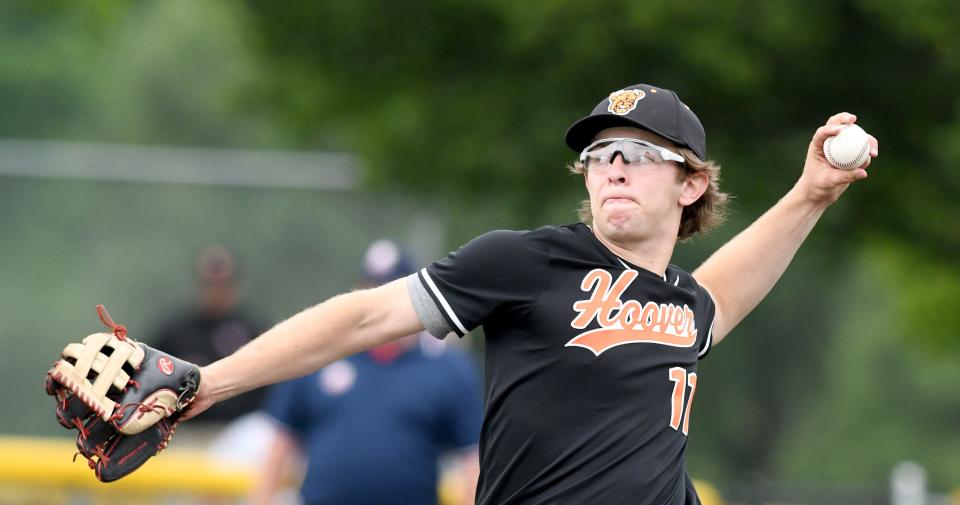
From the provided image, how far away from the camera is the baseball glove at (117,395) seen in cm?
410

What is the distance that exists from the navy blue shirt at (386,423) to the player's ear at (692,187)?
3.11 m

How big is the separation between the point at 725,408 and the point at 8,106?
12.1 metres

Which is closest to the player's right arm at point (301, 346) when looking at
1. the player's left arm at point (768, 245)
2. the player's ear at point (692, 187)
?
the player's ear at point (692, 187)

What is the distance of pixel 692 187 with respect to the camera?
483 centimetres

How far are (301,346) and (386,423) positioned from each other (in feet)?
11.4

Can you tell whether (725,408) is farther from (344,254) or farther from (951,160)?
(951,160)

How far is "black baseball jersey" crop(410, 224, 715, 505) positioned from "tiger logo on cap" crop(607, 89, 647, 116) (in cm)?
39

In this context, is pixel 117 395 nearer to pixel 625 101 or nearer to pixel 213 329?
pixel 625 101

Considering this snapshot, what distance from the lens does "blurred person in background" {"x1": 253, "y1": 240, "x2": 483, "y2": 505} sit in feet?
24.9

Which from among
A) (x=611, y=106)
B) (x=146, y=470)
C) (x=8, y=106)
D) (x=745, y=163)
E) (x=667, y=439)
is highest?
(x=8, y=106)

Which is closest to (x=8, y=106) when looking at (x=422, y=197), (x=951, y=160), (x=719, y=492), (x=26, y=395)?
(x=26, y=395)

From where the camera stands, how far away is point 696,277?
5.12 meters

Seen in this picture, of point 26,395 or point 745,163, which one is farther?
point 26,395

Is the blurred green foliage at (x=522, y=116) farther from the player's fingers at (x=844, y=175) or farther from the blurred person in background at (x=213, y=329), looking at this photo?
the player's fingers at (x=844, y=175)
